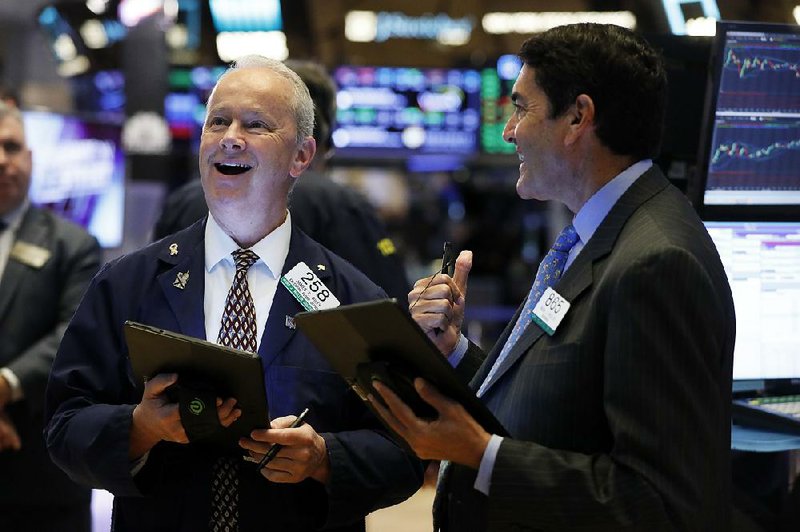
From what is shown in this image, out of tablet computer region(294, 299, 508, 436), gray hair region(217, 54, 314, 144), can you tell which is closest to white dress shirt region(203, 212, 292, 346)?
gray hair region(217, 54, 314, 144)

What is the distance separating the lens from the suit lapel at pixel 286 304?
2424mm

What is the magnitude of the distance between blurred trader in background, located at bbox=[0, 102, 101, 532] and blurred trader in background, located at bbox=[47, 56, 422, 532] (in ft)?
5.56

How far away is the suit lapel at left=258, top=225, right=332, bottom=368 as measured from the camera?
95.4 inches

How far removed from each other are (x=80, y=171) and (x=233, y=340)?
394 cm

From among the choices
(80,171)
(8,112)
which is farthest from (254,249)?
(80,171)

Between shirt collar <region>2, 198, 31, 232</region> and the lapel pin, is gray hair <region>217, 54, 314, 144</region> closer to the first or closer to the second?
the lapel pin

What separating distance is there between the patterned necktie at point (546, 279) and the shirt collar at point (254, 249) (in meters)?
0.58

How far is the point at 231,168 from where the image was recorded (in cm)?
254

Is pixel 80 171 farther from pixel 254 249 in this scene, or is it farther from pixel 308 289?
pixel 308 289

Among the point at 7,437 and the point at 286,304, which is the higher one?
the point at 286,304

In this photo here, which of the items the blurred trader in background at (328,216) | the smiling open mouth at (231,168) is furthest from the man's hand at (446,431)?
A: the blurred trader in background at (328,216)

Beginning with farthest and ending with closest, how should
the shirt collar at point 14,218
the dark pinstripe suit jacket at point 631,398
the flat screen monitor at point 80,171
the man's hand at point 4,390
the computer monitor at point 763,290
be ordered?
1. the flat screen monitor at point 80,171
2. the shirt collar at point 14,218
3. the man's hand at point 4,390
4. the computer monitor at point 763,290
5. the dark pinstripe suit jacket at point 631,398

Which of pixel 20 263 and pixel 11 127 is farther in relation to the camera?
pixel 11 127

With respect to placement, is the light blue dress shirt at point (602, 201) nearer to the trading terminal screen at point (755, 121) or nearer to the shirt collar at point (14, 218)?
the trading terminal screen at point (755, 121)
